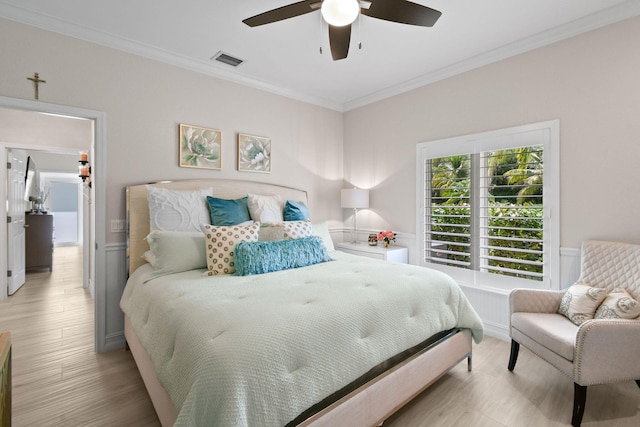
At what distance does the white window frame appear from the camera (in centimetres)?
263

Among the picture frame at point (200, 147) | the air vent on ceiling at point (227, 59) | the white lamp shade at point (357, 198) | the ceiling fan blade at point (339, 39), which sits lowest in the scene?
the white lamp shade at point (357, 198)

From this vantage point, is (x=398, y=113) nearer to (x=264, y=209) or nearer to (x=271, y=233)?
(x=264, y=209)

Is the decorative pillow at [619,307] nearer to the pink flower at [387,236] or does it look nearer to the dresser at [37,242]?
the pink flower at [387,236]

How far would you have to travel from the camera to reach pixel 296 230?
2785 mm

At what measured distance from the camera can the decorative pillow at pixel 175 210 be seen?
2.64 meters

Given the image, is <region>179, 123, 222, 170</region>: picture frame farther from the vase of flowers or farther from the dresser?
the dresser

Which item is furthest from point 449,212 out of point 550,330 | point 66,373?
point 66,373

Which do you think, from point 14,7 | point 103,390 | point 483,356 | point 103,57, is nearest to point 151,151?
point 103,57

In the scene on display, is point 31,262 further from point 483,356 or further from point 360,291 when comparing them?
point 483,356

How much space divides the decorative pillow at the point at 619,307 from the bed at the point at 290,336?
754mm

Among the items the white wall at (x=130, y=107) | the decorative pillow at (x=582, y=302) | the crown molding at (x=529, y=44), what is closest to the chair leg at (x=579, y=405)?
the decorative pillow at (x=582, y=302)

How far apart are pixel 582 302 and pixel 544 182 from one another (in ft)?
3.52

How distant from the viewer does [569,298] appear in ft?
7.25

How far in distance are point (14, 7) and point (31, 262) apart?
4.74m
